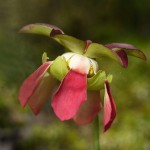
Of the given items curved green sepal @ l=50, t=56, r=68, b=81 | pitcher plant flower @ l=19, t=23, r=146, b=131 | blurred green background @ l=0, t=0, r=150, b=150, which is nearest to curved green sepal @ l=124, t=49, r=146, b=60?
pitcher plant flower @ l=19, t=23, r=146, b=131

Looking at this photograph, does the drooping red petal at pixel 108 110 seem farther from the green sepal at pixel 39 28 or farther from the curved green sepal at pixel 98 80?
the green sepal at pixel 39 28

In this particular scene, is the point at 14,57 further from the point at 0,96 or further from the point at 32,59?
the point at 0,96

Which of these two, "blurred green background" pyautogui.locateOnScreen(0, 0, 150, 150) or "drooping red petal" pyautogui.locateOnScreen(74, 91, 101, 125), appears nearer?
"drooping red petal" pyautogui.locateOnScreen(74, 91, 101, 125)

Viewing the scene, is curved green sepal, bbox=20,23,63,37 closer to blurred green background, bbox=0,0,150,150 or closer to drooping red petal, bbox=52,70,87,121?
drooping red petal, bbox=52,70,87,121

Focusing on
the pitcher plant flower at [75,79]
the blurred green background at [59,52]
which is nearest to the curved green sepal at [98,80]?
the pitcher plant flower at [75,79]

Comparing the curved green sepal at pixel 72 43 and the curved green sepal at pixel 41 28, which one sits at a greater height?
the curved green sepal at pixel 41 28

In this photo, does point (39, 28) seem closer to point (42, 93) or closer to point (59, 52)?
point (42, 93)

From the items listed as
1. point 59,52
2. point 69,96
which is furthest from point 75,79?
point 59,52

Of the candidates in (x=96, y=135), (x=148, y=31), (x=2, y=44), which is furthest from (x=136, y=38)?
(x=96, y=135)
